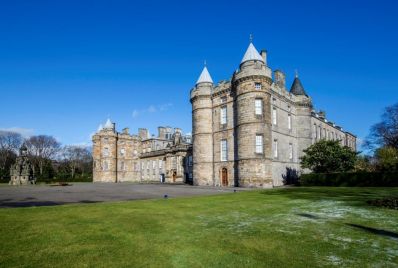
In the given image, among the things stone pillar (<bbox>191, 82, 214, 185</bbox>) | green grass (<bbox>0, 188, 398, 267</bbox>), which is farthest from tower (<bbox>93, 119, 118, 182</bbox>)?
green grass (<bbox>0, 188, 398, 267</bbox>)

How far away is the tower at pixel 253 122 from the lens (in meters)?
32.7

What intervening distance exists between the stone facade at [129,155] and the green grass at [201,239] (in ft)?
Result: 148

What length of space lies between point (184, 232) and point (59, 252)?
313cm

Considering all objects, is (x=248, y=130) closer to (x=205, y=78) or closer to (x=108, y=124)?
(x=205, y=78)

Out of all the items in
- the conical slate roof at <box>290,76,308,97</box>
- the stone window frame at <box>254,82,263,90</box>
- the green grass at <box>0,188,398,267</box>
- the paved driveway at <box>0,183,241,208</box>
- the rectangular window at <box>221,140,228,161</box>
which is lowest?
the paved driveway at <box>0,183,241,208</box>

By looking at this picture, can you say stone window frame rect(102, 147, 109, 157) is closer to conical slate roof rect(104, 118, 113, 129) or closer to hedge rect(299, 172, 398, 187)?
conical slate roof rect(104, 118, 113, 129)

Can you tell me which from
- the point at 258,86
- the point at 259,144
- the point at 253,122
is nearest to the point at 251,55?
the point at 258,86

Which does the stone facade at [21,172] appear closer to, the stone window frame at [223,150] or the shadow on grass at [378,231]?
the stone window frame at [223,150]

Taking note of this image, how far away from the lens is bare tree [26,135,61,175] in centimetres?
7662

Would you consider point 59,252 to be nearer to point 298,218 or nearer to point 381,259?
point 381,259

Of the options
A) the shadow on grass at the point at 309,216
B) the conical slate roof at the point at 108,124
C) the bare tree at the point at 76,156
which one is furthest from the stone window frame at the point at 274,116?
the bare tree at the point at 76,156

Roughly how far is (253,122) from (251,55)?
7571 mm

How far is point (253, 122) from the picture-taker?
33.1 metres

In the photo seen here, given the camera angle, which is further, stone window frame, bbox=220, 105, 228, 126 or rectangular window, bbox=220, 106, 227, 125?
rectangular window, bbox=220, 106, 227, 125
